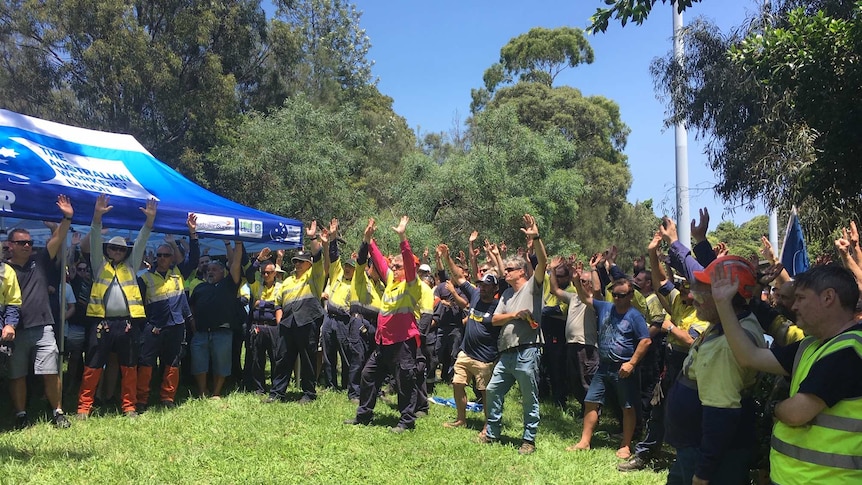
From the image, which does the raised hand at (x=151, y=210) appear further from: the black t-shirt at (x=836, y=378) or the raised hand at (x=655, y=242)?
the black t-shirt at (x=836, y=378)

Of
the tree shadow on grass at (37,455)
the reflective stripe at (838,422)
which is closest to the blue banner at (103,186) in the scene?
the tree shadow on grass at (37,455)

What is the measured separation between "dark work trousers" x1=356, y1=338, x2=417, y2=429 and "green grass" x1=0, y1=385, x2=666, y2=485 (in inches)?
Result: 8.8

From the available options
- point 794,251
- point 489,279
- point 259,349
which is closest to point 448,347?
point 259,349

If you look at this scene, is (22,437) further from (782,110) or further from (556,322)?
(782,110)

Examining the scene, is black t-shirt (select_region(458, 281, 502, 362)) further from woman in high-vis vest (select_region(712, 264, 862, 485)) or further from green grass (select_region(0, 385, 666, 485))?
woman in high-vis vest (select_region(712, 264, 862, 485))

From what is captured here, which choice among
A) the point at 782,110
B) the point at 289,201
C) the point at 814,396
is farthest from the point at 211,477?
the point at 289,201

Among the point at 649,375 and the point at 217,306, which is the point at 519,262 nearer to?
the point at 649,375

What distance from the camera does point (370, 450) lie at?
643cm

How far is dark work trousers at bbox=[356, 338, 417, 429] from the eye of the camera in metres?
7.21

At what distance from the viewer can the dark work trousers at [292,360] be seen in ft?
27.8

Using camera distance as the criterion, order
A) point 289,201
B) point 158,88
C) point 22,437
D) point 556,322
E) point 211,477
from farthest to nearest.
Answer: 1. point 158,88
2. point 289,201
3. point 556,322
4. point 22,437
5. point 211,477

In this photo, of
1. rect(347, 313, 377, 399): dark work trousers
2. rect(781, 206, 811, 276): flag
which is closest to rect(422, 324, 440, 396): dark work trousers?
rect(347, 313, 377, 399): dark work trousers

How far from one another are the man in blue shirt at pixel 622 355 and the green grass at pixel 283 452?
19.9 inches

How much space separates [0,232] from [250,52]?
22810 mm
